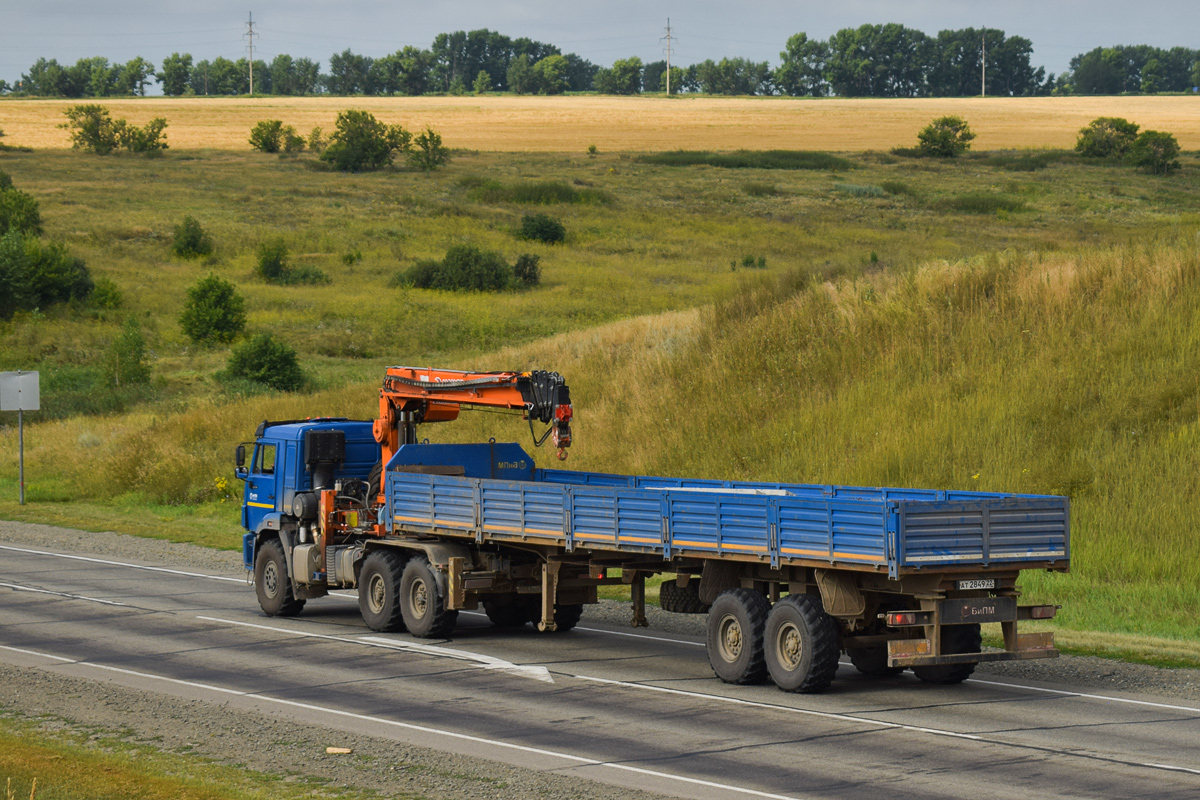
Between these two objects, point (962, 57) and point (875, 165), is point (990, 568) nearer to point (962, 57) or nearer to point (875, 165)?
point (875, 165)

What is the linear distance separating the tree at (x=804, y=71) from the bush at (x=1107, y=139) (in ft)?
288

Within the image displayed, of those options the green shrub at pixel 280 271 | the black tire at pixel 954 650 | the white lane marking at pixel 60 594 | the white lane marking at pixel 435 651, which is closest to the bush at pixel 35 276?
the green shrub at pixel 280 271

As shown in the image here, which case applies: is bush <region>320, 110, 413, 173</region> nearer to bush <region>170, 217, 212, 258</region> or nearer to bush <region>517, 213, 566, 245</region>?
bush <region>517, 213, 566, 245</region>

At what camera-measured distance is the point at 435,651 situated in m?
16.1

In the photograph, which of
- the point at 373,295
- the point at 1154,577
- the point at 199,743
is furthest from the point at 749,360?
the point at 373,295

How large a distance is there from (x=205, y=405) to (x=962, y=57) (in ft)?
532

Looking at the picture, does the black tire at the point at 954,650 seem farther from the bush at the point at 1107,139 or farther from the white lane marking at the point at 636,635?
the bush at the point at 1107,139

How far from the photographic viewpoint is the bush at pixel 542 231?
7862cm

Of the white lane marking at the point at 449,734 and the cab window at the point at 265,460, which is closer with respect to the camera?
the white lane marking at the point at 449,734

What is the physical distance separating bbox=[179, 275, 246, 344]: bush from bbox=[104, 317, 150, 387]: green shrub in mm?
6287

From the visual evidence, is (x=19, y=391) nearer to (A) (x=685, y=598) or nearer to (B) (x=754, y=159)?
(A) (x=685, y=598)

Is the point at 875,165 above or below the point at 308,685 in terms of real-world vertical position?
above

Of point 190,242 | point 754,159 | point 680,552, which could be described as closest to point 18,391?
point 680,552

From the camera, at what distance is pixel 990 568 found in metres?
12.7
